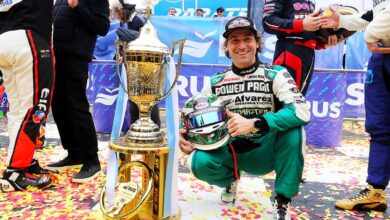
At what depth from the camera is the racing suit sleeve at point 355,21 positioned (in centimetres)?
231

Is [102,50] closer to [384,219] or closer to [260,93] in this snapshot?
[260,93]

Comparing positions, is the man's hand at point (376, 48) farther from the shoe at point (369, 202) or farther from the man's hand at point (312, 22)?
the shoe at point (369, 202)

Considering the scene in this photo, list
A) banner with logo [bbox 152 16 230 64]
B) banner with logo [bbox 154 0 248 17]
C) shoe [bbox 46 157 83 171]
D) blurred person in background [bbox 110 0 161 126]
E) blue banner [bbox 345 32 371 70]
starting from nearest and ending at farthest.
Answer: shoe [bbox 46 157 83 171], blurred person in background [bbox 110 0 161 126], banner with logo [bbox 152 16 230 64], blue banner [bbox 345 32 371 70], banner with logo [bbox 154 0 248 17]

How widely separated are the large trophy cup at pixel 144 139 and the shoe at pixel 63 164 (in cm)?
115

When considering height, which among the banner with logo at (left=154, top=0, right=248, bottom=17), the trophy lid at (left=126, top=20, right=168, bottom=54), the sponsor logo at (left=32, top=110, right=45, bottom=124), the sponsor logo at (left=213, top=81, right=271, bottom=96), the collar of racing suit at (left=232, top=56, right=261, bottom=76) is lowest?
the sponsor logo at (left=32, top=110, right=45, bottom=124)

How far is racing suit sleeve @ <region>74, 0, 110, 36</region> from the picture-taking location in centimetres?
241

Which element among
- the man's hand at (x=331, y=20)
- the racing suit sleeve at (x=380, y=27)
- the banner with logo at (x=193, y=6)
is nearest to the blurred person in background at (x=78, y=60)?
the man's hand at (x=331, y=20)

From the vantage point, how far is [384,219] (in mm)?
2049

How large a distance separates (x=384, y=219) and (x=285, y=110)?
88 cm

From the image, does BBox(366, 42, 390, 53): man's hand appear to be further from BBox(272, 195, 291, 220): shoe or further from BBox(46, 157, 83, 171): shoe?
BBox(46, 157, 83, 171): shoe

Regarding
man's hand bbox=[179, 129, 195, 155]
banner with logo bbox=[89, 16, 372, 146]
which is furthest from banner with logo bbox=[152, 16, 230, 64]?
man's hand bbox=[179, 129, 195, 155]

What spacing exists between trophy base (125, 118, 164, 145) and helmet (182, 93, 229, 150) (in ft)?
0.63

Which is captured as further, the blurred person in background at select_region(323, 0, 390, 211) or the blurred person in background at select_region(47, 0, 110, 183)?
the blurred person in background at select_region(47, 0, 110, 183)

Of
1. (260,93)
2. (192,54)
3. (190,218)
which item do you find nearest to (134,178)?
(190,218)
